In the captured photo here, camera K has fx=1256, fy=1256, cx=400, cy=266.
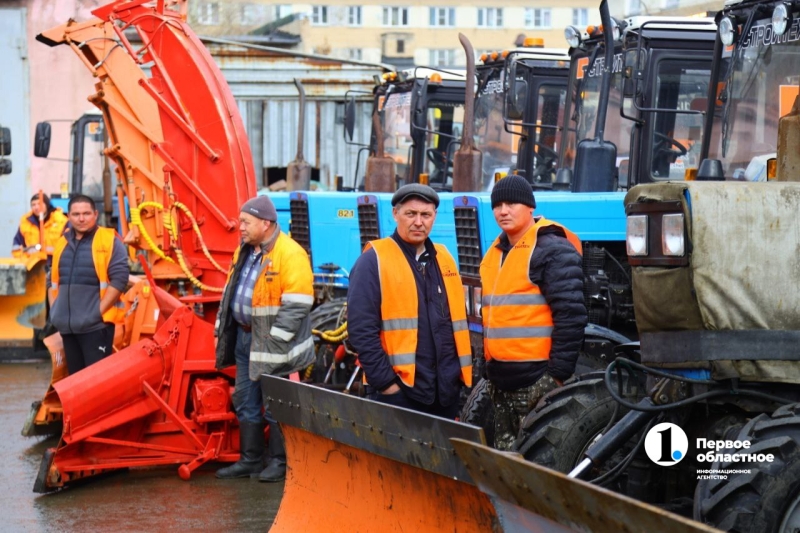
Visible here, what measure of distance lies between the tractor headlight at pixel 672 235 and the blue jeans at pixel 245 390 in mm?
3671

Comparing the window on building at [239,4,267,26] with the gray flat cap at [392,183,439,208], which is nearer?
the gray flat cap at [392,183,439,208]

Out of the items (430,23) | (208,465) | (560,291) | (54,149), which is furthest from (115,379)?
(430,23)

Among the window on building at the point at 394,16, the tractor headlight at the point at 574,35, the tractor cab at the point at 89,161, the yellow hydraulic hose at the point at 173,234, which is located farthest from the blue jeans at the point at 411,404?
the window on building at the point at 394,16

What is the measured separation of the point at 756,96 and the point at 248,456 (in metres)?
3.77

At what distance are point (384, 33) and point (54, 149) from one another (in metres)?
45.7

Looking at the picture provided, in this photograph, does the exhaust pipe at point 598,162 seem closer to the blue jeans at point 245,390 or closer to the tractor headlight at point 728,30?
the tractor headlight at point 728,30

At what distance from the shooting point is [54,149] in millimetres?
22281

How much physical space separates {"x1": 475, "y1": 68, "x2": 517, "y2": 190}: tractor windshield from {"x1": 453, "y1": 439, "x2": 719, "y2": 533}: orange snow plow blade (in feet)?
22.9

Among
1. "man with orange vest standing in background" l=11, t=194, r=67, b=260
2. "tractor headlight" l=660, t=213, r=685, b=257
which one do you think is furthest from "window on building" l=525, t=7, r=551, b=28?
"tractor headlight" l=660, t=213, r=685, b=257

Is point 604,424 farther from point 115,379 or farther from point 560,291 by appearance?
point 115,379

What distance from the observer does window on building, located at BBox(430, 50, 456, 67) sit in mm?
66688

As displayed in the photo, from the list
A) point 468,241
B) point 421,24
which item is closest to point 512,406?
point 468,241

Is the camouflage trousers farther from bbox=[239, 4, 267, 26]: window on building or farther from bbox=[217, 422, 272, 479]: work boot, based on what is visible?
bbox=[239, 4, 267, 26]: window on building

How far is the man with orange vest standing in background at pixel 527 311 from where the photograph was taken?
5.53 metres
